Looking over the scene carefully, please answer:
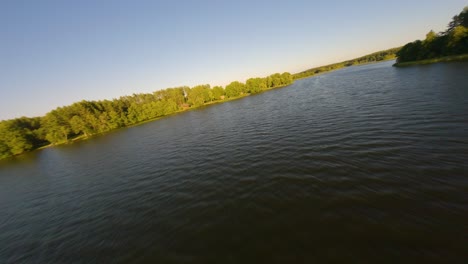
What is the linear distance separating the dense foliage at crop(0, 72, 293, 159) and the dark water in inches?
3632

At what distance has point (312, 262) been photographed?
7.79 m

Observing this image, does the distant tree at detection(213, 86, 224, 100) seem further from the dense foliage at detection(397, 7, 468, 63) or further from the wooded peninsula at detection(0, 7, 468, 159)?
the dense foliage at detection(397, 7, 468, 63)

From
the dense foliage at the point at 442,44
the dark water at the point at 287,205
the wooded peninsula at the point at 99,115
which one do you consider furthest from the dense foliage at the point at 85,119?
the dense foliage at the point at 442,44

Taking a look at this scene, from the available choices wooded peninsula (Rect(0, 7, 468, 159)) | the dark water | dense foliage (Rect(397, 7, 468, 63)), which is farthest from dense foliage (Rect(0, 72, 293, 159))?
dense foliage (Rect(397, 7, 468, 63))

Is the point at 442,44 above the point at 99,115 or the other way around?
the other way around

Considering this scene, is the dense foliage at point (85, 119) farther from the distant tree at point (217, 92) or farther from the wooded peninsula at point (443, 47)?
the wooded peninsula at point (443, 47)

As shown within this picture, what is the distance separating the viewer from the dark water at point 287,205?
27.8ft

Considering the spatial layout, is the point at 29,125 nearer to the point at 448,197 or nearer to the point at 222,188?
the point at 222,188

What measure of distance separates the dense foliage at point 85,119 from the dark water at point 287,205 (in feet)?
303

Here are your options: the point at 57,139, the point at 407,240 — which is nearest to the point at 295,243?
the point at 407,240

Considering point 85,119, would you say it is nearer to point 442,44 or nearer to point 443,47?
point 443,47

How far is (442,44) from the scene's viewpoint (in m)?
86.6

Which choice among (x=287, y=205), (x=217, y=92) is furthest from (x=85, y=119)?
(x=287, y=205)

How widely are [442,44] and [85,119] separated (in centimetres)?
18795
